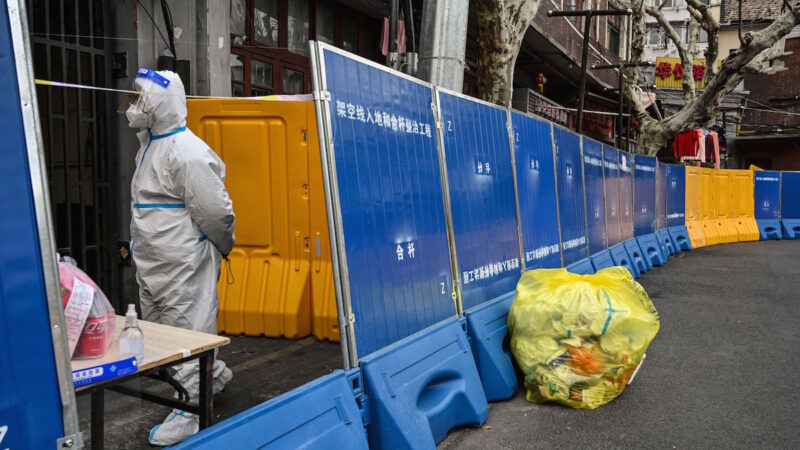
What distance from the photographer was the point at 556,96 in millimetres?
25109

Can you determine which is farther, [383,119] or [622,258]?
[622,258]

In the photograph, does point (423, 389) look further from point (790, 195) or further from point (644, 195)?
point (790, 195)

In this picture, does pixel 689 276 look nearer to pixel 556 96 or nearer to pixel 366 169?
pixel 366 169

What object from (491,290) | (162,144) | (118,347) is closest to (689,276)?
(491,290)

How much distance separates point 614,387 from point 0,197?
13.2 ft

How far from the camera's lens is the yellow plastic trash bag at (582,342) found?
14.6 feet

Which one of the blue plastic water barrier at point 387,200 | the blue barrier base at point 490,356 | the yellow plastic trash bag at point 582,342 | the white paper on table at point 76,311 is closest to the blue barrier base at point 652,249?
the yellow plastic trash bag at point 582,342

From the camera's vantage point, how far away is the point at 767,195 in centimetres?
2005

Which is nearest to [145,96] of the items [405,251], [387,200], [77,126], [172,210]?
[172,210]

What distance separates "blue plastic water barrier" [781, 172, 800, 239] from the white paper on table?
71.4 ft

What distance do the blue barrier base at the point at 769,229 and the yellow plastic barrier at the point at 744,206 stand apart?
22 cm

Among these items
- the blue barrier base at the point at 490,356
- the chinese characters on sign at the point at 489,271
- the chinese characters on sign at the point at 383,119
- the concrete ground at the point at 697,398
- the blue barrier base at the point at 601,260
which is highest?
the chinese characters on sign at the point at 383,119

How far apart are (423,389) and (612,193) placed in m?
7.56

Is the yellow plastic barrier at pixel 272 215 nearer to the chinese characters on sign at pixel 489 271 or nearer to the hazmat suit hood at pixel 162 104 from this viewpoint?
the chinese characters on sign at pixel 489 271
